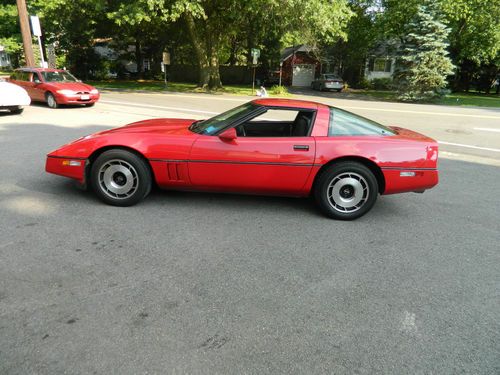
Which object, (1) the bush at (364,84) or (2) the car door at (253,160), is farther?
(1) the bush at (364,84)

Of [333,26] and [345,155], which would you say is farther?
[333,26]

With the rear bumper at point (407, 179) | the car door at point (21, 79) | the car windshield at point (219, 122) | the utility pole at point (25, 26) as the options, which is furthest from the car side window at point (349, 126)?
the utility pole at point (25, 26)

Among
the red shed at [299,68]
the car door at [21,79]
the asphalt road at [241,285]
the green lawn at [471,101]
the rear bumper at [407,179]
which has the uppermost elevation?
the red shed at [299,68]

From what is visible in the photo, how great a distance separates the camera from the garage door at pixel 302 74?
41831mm

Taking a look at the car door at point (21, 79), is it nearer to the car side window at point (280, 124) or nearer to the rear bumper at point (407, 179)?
the car side window at point (280, 124)

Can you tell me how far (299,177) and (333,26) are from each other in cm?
1989

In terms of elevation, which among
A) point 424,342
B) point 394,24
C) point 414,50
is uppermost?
point 394,24

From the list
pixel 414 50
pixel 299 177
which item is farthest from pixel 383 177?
pixel 414 50

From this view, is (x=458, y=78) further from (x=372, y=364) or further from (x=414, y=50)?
(x=372, y=364)

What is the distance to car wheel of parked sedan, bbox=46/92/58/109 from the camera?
42.0ft

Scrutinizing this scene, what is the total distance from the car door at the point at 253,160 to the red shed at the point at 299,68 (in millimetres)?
39033

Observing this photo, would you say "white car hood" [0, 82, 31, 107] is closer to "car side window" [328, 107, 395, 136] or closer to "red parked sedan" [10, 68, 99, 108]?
Answer: "red parked sedan" [10, 68, 99, 108]

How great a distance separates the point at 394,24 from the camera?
91.3 feet

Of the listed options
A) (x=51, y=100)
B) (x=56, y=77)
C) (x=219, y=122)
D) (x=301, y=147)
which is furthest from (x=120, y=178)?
(x=56, y=77)
